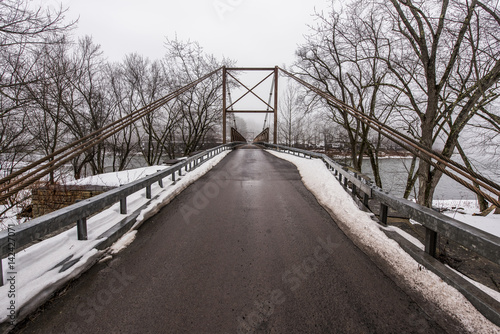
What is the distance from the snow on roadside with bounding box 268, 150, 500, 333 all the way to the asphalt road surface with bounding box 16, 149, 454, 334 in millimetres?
188

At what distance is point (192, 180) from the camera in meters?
7.08

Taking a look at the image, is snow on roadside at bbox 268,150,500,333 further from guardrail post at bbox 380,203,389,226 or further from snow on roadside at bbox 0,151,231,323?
snow on roadside at bbox 0,151,231,323

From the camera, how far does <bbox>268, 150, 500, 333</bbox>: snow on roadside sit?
1854 millimetres

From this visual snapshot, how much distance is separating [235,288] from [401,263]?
6.25 ft

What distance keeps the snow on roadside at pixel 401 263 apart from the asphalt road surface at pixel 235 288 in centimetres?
19

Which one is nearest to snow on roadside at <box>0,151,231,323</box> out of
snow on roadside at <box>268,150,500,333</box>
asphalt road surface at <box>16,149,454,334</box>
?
asphalt road surface at <box>16,149,454,334</box>

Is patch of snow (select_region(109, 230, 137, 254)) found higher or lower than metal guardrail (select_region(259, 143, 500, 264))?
lower

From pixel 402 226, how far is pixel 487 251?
5.63 feet

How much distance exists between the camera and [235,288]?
2.26 metres

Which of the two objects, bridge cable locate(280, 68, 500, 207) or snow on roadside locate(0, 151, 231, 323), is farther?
bridge cable locate(280, 68, 500, 207)

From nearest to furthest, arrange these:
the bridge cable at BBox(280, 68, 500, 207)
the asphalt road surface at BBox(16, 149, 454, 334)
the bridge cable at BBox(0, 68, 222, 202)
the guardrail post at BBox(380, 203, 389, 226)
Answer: the asphalt road surface at BBox(16, 149, 454, 334) < the bridge cable at BBox(0, 68, 222, 202) < the bridge cable at BBox(280, 68, 500, 207) < the guardrail post at BBox(380, 203, 389, 226)

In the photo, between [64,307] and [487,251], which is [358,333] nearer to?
[487,251]

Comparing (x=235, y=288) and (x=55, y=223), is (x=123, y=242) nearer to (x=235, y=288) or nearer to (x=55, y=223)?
(x=55, y=223)

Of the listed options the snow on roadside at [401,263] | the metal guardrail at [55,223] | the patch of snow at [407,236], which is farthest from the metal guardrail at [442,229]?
the metal guardrail at [55,223]
